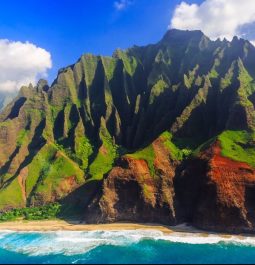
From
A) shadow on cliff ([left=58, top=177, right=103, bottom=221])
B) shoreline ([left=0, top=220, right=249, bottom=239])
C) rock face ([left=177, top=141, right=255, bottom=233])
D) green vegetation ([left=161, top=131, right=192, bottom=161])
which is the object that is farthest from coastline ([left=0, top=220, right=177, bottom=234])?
green vegetation ([left=161, top=131, right=192, bottom=161])

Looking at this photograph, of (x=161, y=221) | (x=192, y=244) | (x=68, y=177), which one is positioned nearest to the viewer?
(x=192, y=244)

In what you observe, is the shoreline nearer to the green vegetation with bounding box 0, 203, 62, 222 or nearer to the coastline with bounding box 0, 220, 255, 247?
the coastline with bounding box 0, 220, 255, 247

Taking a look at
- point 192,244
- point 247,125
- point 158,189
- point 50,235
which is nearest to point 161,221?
point 158,189

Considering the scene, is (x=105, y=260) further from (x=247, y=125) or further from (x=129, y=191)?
(x=247, y=125)

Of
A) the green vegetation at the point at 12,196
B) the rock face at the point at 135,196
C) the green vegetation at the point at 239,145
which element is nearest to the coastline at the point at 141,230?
the rock face at the point at 135,196

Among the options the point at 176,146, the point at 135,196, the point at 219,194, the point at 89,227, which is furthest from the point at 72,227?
the point at 176,146

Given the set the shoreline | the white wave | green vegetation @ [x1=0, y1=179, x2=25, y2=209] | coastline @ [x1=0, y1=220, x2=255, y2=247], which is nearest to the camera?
the white wave

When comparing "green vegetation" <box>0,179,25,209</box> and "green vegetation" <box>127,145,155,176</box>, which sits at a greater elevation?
"green vegetation" <box>127,145,155,176</box>
